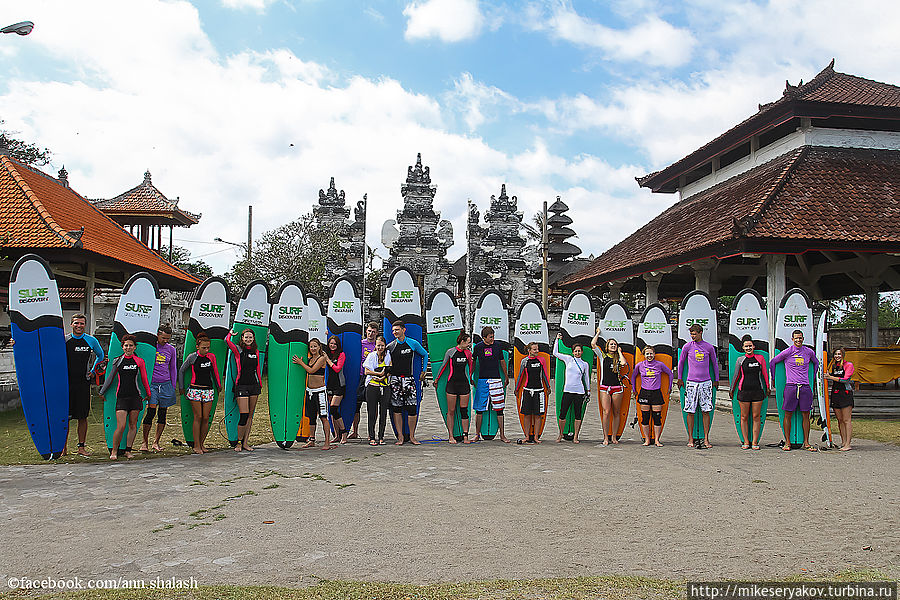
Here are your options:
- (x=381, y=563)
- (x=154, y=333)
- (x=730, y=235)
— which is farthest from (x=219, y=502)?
(x=730, y=235)

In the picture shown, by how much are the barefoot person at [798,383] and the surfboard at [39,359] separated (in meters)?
9.10

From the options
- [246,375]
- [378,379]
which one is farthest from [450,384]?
[246,375]

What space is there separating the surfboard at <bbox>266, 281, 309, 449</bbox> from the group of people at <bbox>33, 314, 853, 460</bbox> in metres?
0.19

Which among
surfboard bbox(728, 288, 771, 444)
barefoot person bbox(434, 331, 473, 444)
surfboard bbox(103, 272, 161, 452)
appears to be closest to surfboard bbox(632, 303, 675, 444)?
surfboard bbox(728, 288, 771, 444)

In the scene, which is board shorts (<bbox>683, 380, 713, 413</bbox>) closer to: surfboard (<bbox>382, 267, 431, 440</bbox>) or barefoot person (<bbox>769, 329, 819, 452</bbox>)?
barefoot person (<bbox>769, 329, 819, 452</bbox>)

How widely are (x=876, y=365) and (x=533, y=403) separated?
8.58m

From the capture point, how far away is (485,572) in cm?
429

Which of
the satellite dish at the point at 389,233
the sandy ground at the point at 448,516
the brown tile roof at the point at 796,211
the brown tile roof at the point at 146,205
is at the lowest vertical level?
the sandy ground at the point at 448,516

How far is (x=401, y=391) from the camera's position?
31.0 feet

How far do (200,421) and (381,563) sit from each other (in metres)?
5.05

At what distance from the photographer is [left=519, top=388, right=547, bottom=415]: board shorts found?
969 cm

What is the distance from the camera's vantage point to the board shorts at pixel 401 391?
9453mm

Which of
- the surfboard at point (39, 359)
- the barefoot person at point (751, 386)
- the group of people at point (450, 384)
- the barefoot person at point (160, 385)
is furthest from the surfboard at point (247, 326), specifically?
the barefoot person at point (751, 386)

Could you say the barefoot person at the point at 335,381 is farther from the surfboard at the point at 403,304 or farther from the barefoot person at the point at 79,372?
the barefoot person at the point at 79,372
